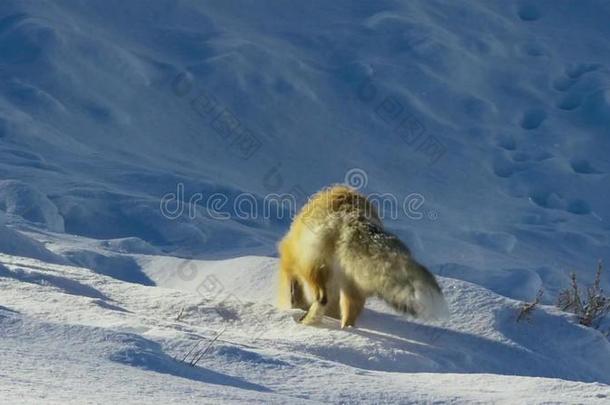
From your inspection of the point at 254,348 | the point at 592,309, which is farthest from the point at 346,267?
the point at 592,309

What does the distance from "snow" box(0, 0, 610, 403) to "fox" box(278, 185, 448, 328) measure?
24 centimetres

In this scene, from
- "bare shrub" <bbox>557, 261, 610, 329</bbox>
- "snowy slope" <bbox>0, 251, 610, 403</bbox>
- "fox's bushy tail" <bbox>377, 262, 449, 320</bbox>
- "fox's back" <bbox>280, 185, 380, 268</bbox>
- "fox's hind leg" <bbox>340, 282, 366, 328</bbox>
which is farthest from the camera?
"bare shrub" <bbox>557, 261, 610, 329</bbox>

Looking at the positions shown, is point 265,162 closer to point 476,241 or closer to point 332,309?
point 476,241

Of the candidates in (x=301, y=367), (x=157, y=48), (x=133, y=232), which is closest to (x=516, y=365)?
(x=301, y=367)

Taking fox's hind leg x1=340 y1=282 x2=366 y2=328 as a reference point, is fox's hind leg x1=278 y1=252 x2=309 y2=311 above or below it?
below

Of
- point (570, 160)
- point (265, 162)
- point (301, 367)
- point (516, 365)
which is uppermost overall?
point (301, 367)

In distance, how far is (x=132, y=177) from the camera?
1037 cm

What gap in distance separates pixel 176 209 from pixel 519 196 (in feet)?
14.5

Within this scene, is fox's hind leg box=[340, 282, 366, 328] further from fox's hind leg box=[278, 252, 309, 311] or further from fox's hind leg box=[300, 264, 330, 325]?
fox's hind leg box=[278, 252, 309, 311]

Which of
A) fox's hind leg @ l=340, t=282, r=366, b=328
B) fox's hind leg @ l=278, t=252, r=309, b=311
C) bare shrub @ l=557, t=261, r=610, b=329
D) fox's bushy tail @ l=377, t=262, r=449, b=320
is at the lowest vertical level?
bare shrub @ l=557, t=261, r=610, b=329

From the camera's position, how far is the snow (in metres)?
3.80

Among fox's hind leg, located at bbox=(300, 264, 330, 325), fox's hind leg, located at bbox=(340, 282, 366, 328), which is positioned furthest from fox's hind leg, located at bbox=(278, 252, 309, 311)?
fox's hind leg, located at bbox=(340, 282, 366, 328)

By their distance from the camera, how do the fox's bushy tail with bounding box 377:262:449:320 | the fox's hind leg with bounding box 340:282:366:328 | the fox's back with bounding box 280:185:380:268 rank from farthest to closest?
the fox's back with bounding box 280:185:380:268 → the fox's hind leg with bounding box 340:282:366:328 → the fox's bushy tail with bounding box 377:262:449:320

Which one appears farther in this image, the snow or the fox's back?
the fox's back
